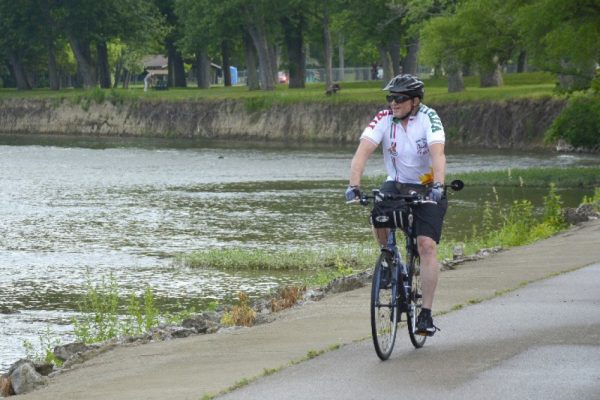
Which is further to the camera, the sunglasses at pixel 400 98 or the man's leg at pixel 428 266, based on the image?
the man's leg at pixel 428 266

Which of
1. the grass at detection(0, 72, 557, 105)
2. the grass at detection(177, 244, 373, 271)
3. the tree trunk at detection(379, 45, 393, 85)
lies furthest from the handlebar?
the tree trunk at detection(379, 45, 393, 85)

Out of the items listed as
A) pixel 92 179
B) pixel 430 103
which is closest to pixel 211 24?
pixel 430 103

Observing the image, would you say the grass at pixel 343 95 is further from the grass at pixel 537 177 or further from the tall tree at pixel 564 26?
the tall tree at pixel 564 26

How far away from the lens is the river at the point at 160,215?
21719 mm

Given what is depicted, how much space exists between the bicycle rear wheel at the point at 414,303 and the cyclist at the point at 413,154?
0.20ft

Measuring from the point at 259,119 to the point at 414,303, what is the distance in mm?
67979

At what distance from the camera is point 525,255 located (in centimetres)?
1897

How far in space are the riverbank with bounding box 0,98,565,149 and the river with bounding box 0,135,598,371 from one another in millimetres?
4149

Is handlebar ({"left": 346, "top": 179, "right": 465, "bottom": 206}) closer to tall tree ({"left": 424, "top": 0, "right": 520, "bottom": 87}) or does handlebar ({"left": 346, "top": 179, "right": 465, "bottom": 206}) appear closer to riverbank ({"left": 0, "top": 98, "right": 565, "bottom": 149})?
tall tree ({"left": 424, "top": 0, "right": 520, "bottom": 87})

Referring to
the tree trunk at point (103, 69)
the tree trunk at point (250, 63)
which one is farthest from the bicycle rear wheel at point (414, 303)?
the tree trunk at point (103, 69)

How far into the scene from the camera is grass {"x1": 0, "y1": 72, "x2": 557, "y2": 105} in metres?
67.6

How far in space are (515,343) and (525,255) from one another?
803 cm

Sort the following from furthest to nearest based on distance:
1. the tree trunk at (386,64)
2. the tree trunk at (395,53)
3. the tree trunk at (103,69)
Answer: the tree trunk at (103,69)
the tree trunk at (386,64)
the tree trunk at (395,53)

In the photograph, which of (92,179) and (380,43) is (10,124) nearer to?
(380,43)
